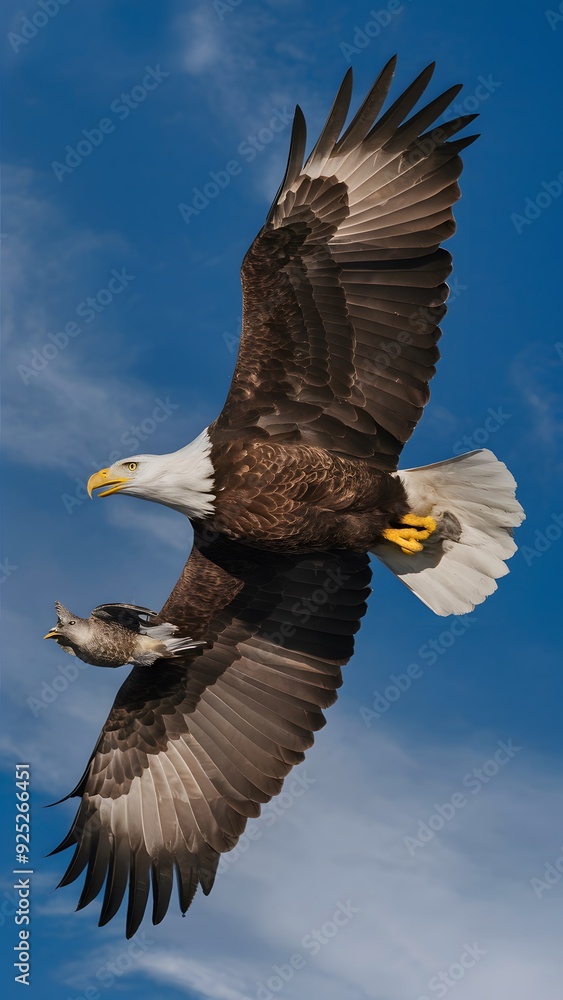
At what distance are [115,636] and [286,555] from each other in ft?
4.70

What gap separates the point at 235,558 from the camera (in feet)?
30.0

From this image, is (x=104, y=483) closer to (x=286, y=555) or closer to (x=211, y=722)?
(x=286, y=555)

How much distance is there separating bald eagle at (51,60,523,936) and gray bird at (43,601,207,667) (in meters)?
0.30

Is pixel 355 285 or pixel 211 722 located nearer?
pixel 355 285

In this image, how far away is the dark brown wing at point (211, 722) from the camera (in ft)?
30.2

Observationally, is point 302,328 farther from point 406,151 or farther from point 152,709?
point 152,709

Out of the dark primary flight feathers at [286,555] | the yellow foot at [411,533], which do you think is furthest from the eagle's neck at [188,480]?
the yellow foot at [411,533]

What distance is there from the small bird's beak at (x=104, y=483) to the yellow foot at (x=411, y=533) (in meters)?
2.00

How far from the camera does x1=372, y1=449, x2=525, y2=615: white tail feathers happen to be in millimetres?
8883

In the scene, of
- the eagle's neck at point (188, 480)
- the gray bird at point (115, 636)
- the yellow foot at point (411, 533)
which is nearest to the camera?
the eagle's neck at point (188, 480)

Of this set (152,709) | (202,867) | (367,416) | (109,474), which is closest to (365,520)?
(367,416)

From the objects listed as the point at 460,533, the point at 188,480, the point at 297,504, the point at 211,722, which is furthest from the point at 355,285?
the point at 211,722

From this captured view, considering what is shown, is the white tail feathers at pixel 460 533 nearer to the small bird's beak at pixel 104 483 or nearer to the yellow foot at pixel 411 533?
the yellow foot at pixel 411 533

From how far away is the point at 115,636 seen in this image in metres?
8.69
